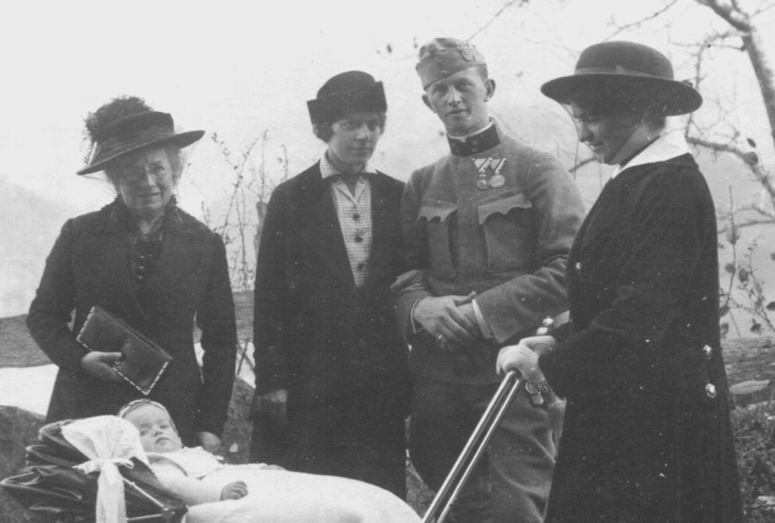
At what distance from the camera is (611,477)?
2.88m

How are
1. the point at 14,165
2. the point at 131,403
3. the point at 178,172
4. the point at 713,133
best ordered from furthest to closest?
the point at 713,133 → the point at 14,165 → the point at 178,172 → the point at 131,403

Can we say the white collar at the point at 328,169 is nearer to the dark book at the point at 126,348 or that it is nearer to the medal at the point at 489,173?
the medal at the point at 489,173

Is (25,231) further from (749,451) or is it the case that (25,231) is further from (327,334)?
(749,451)

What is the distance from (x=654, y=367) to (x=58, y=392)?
7.45ft

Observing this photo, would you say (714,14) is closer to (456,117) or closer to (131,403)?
(456,117)

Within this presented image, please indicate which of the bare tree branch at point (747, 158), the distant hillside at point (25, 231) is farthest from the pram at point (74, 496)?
the bare tree branch at point (747, 158)

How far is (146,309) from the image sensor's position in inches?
157

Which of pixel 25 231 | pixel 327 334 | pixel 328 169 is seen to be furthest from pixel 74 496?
pixel 25 231

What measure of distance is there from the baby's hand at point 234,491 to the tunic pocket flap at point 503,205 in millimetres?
1351

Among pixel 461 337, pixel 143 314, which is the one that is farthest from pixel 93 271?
pixel 461 337

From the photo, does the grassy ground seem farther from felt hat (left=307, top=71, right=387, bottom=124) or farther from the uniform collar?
the uniform collar

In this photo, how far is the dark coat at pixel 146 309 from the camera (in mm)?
3896

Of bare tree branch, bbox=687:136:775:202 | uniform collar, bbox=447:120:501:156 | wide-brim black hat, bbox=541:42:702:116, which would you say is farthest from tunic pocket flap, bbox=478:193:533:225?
bare tree branch, bbox=687:136:775:202

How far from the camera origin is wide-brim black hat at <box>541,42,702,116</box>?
2.94 metres
